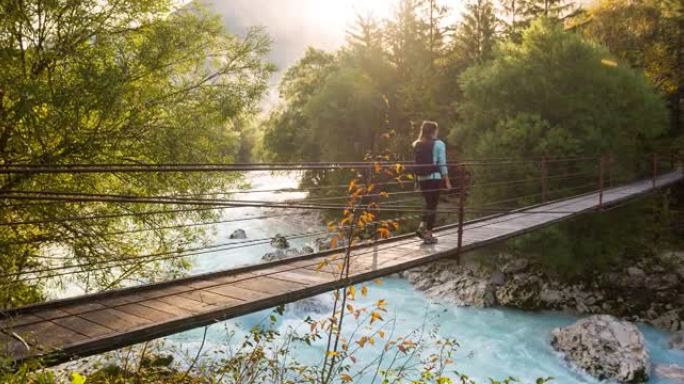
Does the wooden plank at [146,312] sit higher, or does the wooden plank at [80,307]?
the wooden plank at [80,307]

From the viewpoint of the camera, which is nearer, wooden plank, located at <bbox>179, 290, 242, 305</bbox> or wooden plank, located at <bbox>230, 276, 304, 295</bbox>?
wooden plank, located at <bbox>179, 290, 242, 305</bbox>

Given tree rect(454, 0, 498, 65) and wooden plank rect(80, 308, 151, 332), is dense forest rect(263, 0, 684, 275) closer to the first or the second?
tree rect(454, 0, 498, 65)

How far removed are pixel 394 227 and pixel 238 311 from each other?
118 centimetres

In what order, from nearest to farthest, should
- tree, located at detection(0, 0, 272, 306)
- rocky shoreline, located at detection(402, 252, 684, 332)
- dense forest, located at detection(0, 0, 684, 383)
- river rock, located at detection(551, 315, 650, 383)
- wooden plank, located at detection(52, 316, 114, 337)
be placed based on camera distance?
wooden plank, located at detection(52, 316, 114, 337) < tree, located at detection(0, 0, 272, 306) < dense forest, located at detection(0, 0, 684, 383) < river rock, located at detection(551, 315, 650, 383) < rocky shoreline, located at detection(402, 252, 684, 332)

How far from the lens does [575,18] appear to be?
24.3 meters

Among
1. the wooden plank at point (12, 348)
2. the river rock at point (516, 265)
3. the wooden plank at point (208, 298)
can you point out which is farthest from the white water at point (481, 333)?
the wooden plank at point (12, 348)

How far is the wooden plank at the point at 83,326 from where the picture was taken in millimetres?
2912

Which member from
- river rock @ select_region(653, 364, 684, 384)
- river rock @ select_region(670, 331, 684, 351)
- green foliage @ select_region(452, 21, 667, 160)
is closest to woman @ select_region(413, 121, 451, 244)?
river rock @ select_region(653, 364, 684, 384)

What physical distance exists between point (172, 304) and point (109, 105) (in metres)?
2.69

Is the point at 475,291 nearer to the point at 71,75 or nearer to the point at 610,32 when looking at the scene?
the point at 71,75

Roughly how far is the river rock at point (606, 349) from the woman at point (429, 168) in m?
5.58

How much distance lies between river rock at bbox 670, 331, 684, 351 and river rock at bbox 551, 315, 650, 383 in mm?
1355

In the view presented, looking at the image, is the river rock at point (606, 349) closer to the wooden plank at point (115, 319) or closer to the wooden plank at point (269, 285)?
the wooden plank at point (269, 285)

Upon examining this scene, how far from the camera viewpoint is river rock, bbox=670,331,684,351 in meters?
10.4
